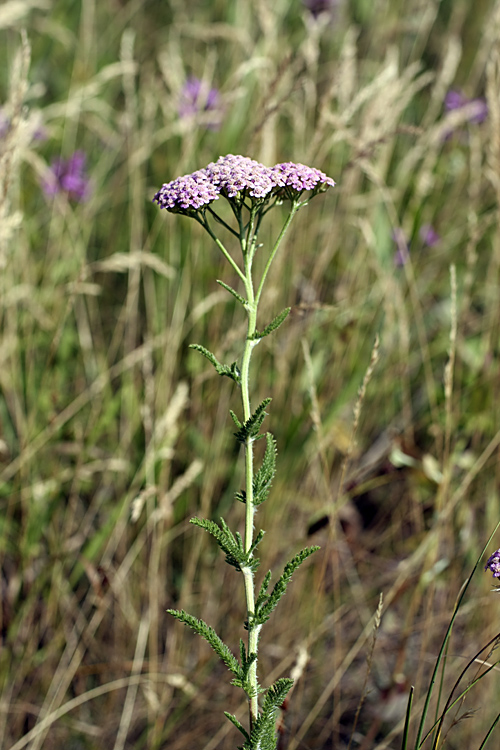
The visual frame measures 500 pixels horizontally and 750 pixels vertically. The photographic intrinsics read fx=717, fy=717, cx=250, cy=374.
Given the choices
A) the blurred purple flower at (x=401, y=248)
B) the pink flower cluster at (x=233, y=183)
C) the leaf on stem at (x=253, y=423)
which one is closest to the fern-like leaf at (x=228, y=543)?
the leaf on stem at (x=253, y=423)

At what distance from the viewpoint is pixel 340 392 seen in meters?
2.51

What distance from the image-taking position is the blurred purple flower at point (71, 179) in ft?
10.1

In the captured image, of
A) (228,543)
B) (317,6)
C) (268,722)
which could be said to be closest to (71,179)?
(317,6)

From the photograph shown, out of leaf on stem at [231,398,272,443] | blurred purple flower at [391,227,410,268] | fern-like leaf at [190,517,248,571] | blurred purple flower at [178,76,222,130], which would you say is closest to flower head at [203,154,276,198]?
leaf on stem at [231,398,272,443]

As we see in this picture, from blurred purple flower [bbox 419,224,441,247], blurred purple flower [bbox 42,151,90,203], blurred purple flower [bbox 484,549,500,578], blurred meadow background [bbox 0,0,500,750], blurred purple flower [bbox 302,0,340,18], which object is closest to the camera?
Answer: blurred purple flower [bbox 484,549,500,578]

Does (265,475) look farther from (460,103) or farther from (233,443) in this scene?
(460,103)

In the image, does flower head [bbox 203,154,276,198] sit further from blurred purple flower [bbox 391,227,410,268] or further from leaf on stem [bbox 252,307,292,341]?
blurred purple flower [bbox 391,227,410,268]

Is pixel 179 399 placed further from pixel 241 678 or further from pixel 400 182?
pixel 400 182

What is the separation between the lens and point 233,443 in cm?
255

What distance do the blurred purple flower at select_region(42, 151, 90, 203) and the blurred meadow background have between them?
0.02 m

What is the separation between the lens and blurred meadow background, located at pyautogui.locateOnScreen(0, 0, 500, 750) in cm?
189

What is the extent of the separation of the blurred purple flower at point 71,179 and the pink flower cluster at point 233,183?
2033 millimetres

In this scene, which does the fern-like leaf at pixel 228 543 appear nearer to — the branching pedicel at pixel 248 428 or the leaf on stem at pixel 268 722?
the branching pedicel at pixel 248 428

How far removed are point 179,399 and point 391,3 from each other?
116 inches
